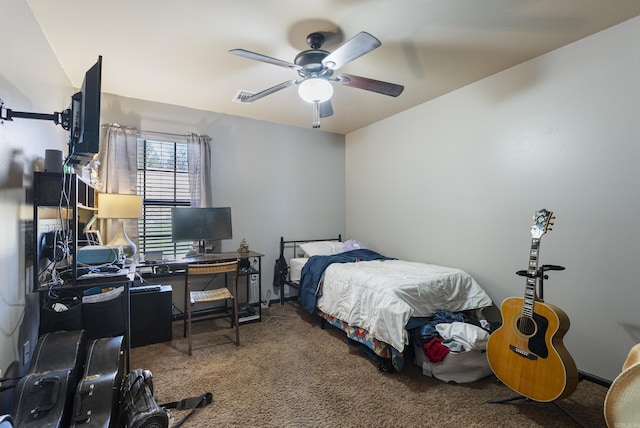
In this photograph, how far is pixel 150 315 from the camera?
3.09m

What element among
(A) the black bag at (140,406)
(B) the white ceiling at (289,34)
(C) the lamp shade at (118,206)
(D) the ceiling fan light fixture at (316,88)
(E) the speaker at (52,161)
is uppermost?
(B) the white ceiling at (289,34)

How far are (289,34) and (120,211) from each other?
2.32 m

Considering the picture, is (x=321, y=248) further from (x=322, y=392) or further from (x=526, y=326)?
(x=526, y=326)

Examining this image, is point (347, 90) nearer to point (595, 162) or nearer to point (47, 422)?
point (595, 162)

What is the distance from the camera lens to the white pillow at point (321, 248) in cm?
417

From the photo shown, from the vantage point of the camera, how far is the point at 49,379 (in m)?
1.56

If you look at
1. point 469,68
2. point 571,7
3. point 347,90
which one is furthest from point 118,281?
point 571,7

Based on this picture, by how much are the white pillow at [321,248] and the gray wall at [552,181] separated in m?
0.99

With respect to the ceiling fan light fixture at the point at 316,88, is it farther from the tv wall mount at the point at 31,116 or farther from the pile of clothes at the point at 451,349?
the pile of clothes at the point at 451,349

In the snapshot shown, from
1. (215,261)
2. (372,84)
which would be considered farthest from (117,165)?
(372,84)

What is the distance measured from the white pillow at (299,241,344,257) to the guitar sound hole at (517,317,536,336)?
242 cm

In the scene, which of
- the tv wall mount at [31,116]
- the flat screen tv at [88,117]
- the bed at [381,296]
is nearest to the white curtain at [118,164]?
the tv wall mount at [31,116]

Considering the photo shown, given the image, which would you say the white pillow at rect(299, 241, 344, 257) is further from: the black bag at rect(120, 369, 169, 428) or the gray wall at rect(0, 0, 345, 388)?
the black bag at rect(120, 369, 169, 428)

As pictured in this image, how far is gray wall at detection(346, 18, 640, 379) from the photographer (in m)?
2.22
